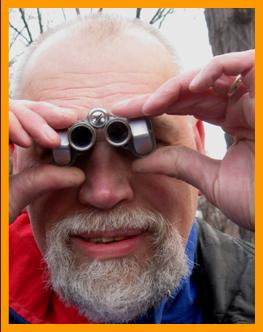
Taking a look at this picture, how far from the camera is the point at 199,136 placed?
2.57 m

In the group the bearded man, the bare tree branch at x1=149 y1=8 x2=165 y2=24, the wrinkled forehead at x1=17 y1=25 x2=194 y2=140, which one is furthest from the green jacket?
the bare tree branch at x1=149 y1=8 x2=165 y2=24

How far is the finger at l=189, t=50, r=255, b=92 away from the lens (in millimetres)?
1542

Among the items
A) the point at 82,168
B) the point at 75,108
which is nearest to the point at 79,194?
the point at 82,168

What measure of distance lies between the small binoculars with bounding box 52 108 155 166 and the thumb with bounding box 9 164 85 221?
0.15ft

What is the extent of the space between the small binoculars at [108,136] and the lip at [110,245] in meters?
0.38

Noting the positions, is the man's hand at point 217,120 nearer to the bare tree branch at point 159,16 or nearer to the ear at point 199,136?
the ear at point 199,136

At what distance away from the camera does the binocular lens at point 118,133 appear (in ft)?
5.85

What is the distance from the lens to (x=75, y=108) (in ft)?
6.61

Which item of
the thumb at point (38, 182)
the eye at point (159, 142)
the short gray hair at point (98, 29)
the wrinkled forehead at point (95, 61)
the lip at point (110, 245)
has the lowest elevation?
the lip at point (110, 245)

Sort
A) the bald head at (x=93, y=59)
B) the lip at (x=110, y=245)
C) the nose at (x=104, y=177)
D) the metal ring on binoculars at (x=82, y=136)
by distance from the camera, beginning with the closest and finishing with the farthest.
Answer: the metal ring on binoculars at (x=82, y=136)
the nose at (x=104, y=177)
the lip at (x=110, y=245)
the bald head at (x=93, y=59)

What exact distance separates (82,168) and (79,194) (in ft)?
0.44

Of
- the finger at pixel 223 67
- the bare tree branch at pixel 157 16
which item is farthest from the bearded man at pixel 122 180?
the bare tree branch at pixel 157 16

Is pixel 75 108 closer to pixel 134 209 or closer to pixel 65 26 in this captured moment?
pixel 134 209

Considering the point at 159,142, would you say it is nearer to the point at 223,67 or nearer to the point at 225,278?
the point at 223,67
